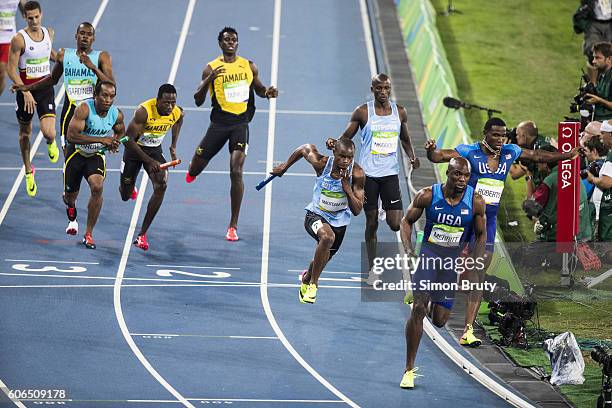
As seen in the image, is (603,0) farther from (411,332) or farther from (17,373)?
(17,373)

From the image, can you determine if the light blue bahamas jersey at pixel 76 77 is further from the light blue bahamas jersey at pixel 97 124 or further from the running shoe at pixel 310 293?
the running shoe at pixel 310 293

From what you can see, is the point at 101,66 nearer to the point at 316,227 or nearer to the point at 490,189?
the point at 316,227

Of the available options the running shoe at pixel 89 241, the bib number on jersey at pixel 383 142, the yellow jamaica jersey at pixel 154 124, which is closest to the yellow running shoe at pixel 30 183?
the running shoe at pixel 89 241

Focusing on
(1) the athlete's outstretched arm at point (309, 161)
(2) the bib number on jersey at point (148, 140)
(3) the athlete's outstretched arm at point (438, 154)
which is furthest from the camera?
(2) the bib number on jersey at point (148, 140)

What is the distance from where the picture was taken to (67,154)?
1531cm

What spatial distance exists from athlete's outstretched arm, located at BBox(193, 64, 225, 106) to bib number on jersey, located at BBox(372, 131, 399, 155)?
2257 millimetres

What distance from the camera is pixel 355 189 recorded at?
13297 mm

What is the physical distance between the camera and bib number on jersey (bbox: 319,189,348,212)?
43.9 feet

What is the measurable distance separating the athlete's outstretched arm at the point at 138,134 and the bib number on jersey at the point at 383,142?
2.52 m

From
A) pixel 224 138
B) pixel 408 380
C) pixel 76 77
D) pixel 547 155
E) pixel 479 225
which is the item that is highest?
pixel 547 155

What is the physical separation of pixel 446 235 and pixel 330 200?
1.49 metres

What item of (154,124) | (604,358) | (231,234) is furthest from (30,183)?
(604,358)

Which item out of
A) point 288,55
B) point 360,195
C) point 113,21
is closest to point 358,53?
point 288,55

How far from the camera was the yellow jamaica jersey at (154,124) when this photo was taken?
15250 mm
